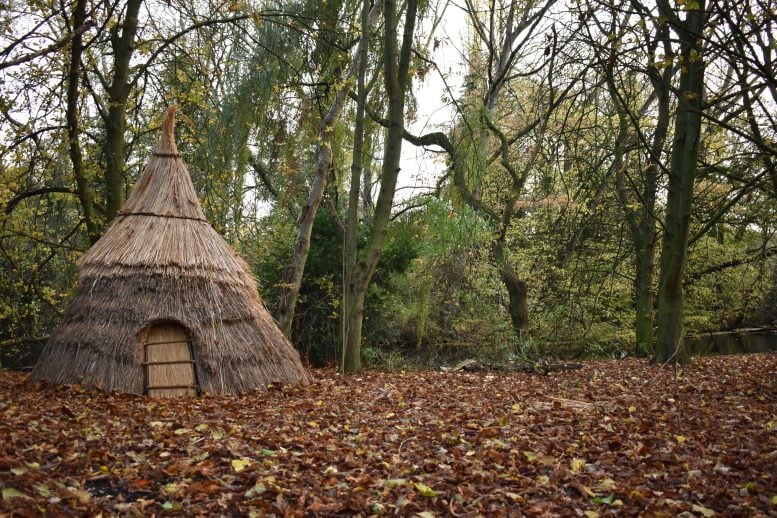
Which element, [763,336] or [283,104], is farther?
[763,336]

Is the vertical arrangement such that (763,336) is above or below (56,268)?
below

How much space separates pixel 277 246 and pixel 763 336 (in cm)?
1449

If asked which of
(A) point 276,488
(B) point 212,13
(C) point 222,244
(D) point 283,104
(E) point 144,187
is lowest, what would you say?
(A) point 276,488

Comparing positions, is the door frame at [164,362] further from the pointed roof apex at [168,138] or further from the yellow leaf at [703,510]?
the yellow leaf at [703,510]

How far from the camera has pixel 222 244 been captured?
921 centimetres

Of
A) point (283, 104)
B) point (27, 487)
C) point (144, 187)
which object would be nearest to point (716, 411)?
point (27, 487)

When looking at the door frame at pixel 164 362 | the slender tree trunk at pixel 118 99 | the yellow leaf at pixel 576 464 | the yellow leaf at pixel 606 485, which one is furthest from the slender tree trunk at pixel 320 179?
the yellow leaf at pixel 606 485

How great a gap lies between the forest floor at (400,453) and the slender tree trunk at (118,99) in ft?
12.4

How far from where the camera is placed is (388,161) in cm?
1048

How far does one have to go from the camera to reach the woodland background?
8.77 metres

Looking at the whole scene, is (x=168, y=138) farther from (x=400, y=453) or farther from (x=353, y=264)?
(x=400, y=453)

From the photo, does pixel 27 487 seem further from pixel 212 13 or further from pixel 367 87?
pixel 367 87

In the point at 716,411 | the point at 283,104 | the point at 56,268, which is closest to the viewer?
the point at 716,411

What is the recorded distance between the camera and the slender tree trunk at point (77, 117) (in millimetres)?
8098
